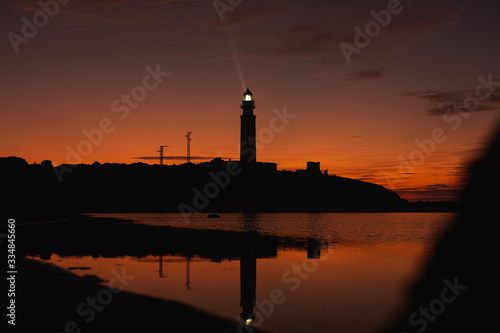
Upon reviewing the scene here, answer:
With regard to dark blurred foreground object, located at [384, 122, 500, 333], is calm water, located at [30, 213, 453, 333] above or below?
below

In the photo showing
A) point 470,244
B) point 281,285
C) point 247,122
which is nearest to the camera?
point 470,244

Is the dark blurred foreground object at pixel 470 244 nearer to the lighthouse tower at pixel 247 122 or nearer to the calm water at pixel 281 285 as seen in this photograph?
the calm water at pixel 281 285

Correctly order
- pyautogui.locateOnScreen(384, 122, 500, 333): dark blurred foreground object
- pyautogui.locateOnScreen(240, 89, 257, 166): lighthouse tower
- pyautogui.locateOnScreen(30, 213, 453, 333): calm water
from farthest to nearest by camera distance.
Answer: pyautogui.locateOnScreen(240, 89, 257, 166): lighthouse tower, pyautogui.locateOnScreen(30, 213, 453, 333): calm water, pyautogui.locateOnScreen(384, 122, 500, 333): dark blurred foreground object

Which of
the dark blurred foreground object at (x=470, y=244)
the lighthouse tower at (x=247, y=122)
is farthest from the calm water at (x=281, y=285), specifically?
the lighthouse tower at (x=247, y=122)

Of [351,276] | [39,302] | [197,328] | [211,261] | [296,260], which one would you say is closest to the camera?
[197,328]

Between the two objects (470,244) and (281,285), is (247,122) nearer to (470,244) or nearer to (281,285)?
(281,285)

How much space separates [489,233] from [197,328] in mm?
11164

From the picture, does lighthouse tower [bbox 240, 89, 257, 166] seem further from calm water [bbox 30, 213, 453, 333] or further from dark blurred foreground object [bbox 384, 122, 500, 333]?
dark blurred foreground object [bbox 384, 122, 500, 333]

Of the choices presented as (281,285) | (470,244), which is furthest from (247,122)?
(470,244)

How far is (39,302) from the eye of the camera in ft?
46.2

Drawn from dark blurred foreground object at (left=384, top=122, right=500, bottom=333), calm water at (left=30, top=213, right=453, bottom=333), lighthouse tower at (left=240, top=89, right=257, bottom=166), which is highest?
lighthouse tower at (left=240, top=89, right=257, bottom=166)

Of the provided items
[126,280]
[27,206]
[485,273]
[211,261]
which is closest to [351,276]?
[211,261]

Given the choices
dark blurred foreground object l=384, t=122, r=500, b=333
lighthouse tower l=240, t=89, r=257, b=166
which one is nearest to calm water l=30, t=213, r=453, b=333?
dark blurred foreground object l=384, t=122, r=500, b=333

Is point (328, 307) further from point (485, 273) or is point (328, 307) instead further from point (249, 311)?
point (485, 273)
